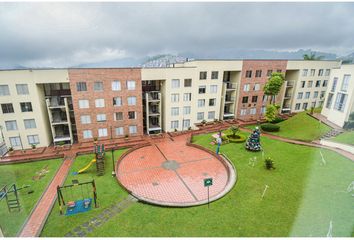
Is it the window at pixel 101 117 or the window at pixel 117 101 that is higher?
the window at pixel 117 101

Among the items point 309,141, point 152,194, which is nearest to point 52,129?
point 152,194

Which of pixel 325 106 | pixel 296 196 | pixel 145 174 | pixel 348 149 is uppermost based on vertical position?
pixel 325 106

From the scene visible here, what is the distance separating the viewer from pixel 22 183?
18266 mm

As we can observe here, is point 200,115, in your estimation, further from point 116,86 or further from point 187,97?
point 116,86

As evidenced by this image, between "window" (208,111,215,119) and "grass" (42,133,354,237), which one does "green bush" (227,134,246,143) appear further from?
"window" (208,111,215,119)

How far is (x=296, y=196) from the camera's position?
13.8m

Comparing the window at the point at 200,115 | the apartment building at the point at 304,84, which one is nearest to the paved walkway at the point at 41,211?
the window at the point at 200,115

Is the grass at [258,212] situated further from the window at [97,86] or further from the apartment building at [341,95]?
the window at [97,86]

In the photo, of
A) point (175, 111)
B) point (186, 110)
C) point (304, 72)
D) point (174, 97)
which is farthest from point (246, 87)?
point (175, 111)

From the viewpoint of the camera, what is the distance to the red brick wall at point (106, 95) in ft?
86.7

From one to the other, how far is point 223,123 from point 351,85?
19.1 meters

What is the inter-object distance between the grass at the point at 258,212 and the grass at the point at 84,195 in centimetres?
7

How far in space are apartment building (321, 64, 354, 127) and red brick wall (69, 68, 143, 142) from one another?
96.8 feet

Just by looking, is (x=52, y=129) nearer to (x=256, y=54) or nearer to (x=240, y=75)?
(x=240, y=75)
